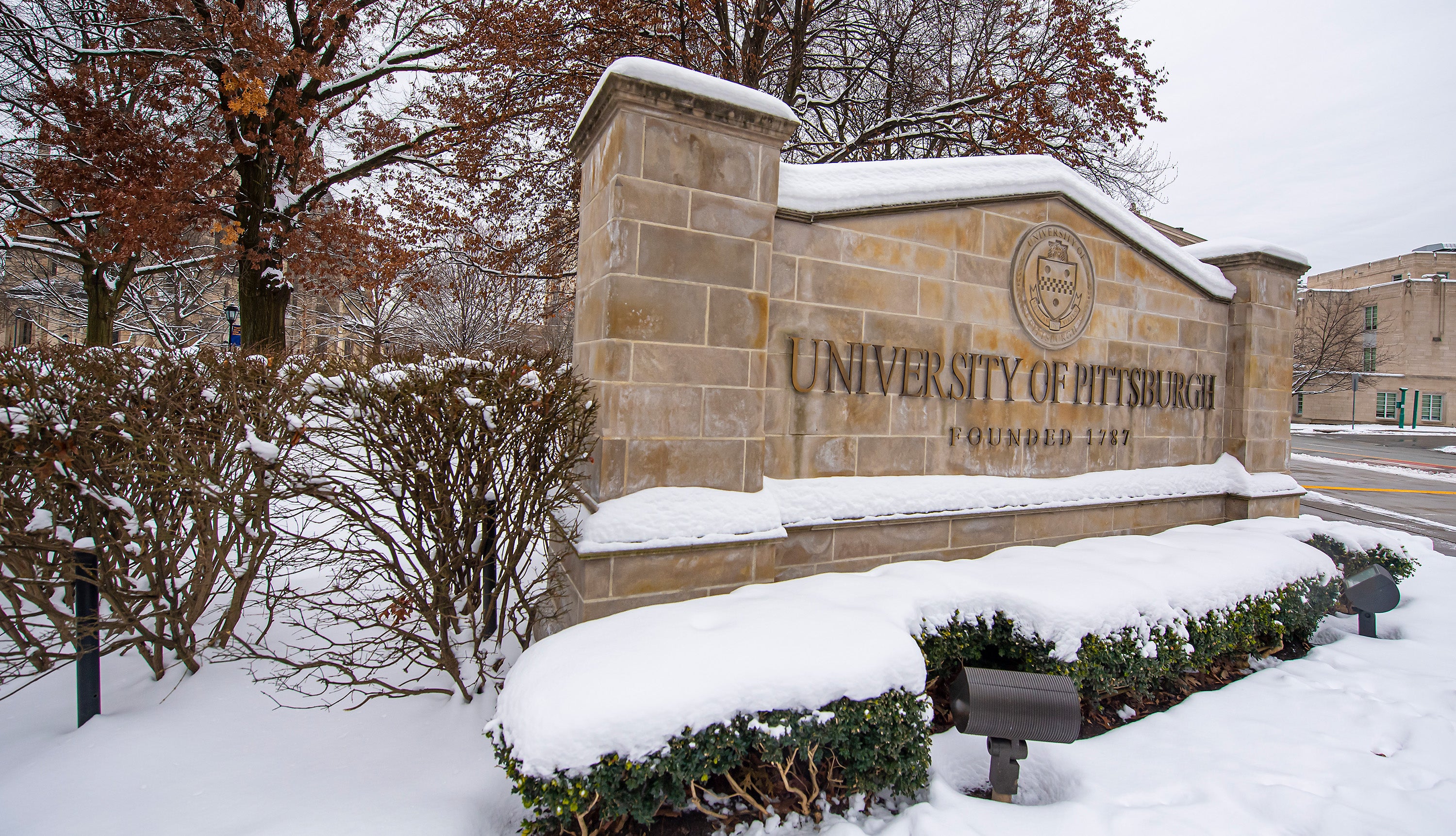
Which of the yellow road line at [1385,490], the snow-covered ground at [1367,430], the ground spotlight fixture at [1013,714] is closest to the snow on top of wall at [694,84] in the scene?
the ground spotlight fixture at [1013,714]

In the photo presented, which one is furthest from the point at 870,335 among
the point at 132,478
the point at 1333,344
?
the point at 1333,344

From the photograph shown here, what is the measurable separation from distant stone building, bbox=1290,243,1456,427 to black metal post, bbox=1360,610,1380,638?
49.5 metres

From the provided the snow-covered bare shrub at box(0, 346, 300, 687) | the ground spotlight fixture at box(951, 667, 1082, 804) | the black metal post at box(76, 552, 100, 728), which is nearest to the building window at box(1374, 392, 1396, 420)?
the ground spotlight fixture at box(951, 667, 1082, 804)

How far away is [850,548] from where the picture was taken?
15.1ft

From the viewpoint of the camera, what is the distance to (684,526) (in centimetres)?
378

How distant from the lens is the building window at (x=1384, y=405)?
144 feet

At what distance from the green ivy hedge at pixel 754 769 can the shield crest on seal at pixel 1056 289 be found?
3809mm

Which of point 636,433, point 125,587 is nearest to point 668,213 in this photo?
point 636,433

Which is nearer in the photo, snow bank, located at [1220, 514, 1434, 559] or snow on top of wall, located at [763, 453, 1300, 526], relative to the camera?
snow on top of wall, located at [763, 453, 1300, 526]

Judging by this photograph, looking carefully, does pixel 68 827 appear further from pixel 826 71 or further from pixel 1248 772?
pixel 826 71

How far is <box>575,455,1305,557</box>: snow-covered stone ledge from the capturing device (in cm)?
367

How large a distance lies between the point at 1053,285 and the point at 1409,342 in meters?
57.1

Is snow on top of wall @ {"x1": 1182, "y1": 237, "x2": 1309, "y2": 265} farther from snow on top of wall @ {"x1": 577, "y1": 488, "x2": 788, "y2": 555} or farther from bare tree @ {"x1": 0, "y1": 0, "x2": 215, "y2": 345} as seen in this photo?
bare tree @ {"x1": 0, "y1": 0, "x2": 215, "y2": 345}

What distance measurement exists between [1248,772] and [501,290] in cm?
1981
